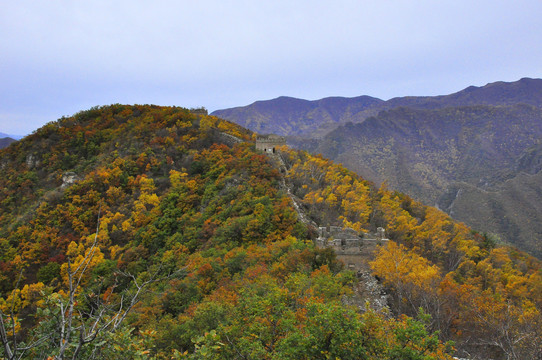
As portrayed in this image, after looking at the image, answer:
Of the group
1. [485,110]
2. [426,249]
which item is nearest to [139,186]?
[426,249]

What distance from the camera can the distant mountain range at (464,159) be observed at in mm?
77562

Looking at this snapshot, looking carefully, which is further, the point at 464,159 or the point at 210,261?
the point at 464,159

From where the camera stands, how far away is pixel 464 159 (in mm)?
142875

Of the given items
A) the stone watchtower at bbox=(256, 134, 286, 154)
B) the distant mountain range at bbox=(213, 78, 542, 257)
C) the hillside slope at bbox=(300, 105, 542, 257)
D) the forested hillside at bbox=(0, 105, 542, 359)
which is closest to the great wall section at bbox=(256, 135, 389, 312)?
the forested hillside at bbox=(0, 105, 542, 359)

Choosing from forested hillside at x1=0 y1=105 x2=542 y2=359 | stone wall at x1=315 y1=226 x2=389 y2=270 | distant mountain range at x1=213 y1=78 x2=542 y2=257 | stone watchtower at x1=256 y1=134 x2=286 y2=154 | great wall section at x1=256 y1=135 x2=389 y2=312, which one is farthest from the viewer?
distant mountain range at x1=213 y1=78 x2=542 y2=257

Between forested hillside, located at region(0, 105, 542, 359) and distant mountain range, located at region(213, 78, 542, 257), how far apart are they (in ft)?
159

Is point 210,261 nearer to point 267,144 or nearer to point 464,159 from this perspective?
point 267,144

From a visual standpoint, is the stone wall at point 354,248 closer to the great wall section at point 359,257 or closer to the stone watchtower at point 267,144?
the great wall section at point 359,257

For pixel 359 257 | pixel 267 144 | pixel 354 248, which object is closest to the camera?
pixel 359 257

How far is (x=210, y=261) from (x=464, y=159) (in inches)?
6189

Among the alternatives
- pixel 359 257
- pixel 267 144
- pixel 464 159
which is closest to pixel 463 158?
pixel 464 159

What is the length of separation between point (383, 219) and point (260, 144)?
18.2 m

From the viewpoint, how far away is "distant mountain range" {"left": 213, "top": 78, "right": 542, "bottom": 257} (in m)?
77.6

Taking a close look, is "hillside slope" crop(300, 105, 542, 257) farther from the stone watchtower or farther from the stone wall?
the stone wall
